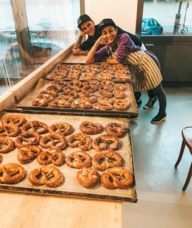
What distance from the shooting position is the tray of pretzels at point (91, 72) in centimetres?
187

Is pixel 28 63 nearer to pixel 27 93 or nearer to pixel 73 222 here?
pixel 27 93

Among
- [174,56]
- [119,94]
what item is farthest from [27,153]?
[174,56]

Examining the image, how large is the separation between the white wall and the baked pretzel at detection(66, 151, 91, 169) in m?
2.91

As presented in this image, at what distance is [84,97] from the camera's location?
152cm

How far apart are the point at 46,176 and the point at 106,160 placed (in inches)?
9.8

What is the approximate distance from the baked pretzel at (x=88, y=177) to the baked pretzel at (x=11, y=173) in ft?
0.69

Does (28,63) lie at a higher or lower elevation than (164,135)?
higher

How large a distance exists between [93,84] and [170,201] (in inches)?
43.3

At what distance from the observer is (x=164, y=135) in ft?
8.67

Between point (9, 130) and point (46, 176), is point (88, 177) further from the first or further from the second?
point (9, 130)

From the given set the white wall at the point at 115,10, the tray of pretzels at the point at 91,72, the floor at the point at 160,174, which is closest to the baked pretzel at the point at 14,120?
the tray of pretzels at the point at 91,72

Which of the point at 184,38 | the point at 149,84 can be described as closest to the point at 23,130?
the point at 149,84

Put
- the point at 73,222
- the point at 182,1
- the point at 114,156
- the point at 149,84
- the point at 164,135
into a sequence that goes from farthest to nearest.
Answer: the point at 182,1 → the point at 164,135 → the point at 149,84 → the point at 114,156 → the point at 73,222

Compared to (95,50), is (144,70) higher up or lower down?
→ lower down
